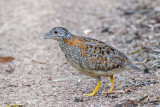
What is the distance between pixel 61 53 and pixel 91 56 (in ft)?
10.4

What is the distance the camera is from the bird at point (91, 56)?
655cm

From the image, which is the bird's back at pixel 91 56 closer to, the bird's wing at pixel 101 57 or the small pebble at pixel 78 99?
the bird's wing at pixel 101 57

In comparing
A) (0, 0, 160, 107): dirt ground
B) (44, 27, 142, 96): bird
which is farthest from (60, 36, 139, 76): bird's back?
(0, 0, 160, 107): dirt ground

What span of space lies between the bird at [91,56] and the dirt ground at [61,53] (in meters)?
0.48

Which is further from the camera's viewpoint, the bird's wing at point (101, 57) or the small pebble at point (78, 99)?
the bird's wing at point (101, 57)

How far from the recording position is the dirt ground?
6.56 metres

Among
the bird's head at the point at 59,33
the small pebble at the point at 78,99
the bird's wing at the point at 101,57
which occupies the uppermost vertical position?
the bird's head at the point at 59,33

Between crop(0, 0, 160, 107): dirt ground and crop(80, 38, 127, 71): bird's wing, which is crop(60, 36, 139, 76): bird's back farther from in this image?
crop(0, 0, 160, 107): dirt ground

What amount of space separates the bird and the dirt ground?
1.58ft

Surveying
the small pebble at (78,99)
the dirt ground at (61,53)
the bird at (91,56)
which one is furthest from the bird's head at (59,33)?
the small pebble at (78,99)

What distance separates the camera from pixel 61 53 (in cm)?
966

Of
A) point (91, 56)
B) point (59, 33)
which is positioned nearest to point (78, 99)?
point (91, 56)

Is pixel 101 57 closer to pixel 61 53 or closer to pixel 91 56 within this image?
pixel 91 56

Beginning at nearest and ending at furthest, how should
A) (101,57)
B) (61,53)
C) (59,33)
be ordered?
(101,57) < (59,33) < (61,53)
